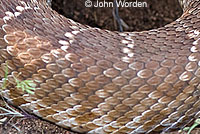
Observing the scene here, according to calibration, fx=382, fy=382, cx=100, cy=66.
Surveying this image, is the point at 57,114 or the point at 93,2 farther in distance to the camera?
the point at 93,2

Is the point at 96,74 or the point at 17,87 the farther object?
the point at 17,87

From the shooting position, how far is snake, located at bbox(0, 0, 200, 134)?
95.0 inches

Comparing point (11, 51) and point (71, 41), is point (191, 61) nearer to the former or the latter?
point (71, 41)

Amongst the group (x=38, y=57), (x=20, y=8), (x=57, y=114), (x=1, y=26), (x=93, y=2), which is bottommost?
(x=57, y=114)

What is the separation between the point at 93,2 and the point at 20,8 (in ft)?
7.01

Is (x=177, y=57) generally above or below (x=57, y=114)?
above

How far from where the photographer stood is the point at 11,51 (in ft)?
8.05

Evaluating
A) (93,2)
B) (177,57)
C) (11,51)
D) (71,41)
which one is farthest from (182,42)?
(93,2)

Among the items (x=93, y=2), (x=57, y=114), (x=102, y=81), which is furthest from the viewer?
(x=93, y=2)

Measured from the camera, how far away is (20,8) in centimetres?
260

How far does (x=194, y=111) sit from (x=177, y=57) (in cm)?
41

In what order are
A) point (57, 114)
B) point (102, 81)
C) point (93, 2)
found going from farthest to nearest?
point (93, 2) < point (57, 114) < point (102, 81)

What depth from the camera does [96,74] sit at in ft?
7.87

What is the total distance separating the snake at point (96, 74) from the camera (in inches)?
95.0
